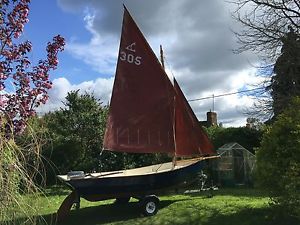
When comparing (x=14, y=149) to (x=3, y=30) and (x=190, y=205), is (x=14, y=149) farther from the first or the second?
(x=190, y=205)

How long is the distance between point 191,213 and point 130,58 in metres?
4.30

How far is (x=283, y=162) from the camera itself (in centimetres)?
832

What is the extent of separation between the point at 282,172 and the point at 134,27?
571cm

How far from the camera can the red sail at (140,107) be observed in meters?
11.2

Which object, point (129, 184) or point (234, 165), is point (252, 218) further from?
point (234, 165)

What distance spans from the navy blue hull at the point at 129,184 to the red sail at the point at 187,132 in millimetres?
577

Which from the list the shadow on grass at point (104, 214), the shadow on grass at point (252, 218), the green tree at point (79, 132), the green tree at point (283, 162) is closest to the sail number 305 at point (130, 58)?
the shadow on grass at point (104, 214)

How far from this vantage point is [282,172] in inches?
326

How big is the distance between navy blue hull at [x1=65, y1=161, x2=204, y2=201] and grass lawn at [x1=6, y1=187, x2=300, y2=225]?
0.50 metres

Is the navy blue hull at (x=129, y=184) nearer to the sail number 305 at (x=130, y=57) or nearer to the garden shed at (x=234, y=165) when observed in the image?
the sail number 305 at (x=130, y=57)

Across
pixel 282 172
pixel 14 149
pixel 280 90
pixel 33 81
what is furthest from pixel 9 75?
pixel 280 90

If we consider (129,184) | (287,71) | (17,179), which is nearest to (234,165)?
(287,71)

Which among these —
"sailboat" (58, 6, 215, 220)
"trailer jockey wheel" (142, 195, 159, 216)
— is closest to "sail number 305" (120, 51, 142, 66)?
"sailboat" (58, 6, 215, 220)

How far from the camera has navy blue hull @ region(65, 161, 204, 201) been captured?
9.88 meters
